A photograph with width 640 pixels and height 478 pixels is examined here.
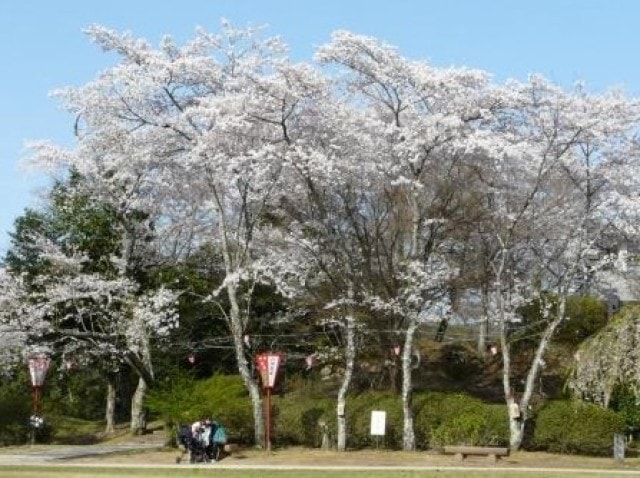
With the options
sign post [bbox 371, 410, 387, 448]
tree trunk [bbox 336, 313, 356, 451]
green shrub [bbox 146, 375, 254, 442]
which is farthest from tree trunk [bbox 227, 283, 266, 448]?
sign post [bbox 371, 410, 387, 448]

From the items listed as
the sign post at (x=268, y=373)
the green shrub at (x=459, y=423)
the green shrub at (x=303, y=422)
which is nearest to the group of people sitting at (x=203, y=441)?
the sign post at (x=268, y=373)

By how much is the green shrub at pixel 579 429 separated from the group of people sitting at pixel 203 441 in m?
8.86

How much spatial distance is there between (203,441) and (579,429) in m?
10.2

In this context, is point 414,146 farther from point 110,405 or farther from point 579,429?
point 110,405

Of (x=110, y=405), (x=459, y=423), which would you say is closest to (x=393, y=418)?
(x=459, y=423)

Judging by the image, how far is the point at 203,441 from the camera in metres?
26.5

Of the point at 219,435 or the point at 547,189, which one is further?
the point at 547,189

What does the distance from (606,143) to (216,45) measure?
1162 centimetres

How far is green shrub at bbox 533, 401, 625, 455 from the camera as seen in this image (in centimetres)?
2775

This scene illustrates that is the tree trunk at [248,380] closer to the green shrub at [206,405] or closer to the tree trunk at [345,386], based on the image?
the green shrub at [206,405]

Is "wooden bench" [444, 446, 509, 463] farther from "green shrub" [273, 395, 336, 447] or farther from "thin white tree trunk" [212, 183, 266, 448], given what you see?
"thin white tree trunk" [212, 183, 266, 448]

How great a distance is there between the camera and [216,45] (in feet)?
98.7

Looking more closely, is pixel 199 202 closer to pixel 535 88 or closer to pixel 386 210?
pixel 386 210

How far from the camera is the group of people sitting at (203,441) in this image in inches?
1040
